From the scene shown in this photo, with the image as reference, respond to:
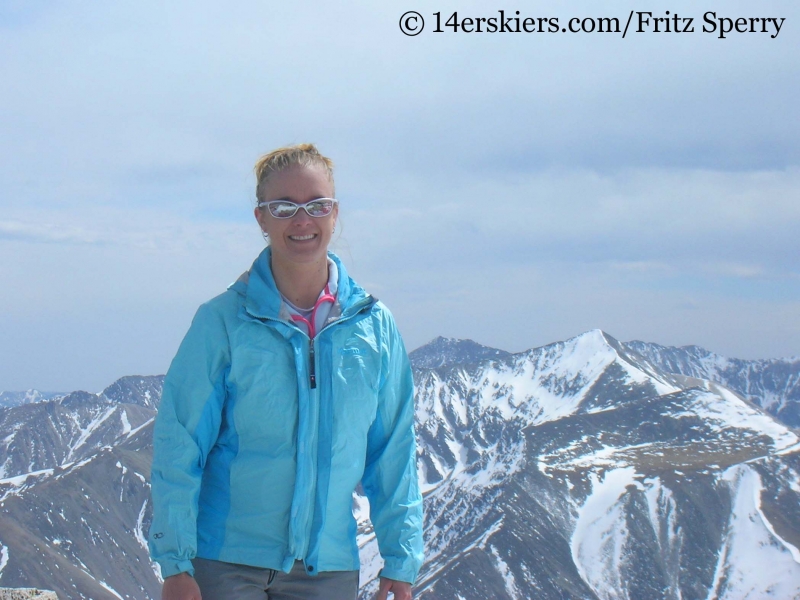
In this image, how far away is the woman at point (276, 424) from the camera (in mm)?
6645

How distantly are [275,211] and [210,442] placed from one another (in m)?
2.02

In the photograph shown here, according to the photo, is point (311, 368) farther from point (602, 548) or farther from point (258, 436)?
point (602, 548)

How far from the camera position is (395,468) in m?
7.52

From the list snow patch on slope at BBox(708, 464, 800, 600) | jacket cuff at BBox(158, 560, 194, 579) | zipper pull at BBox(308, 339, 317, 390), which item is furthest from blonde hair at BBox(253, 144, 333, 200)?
snow patch on slope at BBox(708, 464, 800, 600)

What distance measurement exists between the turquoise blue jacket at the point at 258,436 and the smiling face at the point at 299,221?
0.37 meters

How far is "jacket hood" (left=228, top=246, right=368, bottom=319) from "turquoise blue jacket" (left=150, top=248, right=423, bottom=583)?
16mm

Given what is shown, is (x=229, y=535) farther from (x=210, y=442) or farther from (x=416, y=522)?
(x=416, y=522)

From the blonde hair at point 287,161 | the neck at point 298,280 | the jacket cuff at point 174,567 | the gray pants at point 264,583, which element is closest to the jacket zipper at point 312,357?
the neck at point 298,280

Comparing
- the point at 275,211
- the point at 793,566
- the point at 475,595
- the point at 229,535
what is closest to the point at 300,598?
the point at 229,535

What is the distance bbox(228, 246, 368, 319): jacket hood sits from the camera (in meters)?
6.85

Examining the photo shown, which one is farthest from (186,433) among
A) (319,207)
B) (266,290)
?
(319,207)

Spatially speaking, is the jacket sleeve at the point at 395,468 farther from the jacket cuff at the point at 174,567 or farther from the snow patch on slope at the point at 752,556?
the snow patch on slope at the point at 752,556

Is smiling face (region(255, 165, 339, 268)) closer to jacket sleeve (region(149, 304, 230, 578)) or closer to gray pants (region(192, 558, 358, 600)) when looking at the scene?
jacket sleeve (region(149, 304, 230, 578))

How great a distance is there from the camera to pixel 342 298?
7250 millimetres
